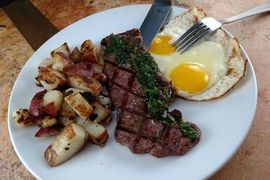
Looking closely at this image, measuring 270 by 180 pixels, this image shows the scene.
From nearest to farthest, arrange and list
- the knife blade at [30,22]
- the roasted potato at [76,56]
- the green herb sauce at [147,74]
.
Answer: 1. the green herb sauce at [147,74]
2. the roasted potato at [76,56]
3. the knife blade at [30,22]

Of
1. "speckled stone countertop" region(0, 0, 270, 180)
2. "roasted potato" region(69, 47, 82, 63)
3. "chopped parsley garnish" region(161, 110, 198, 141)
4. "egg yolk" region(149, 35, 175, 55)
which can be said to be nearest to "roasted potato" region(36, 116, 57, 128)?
"speckled stone countertop" region(0, 0, 270, 180)

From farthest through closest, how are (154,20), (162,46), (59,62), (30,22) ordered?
1. (30,22)
2. (154,20)
3. (162,46)
4. (59,62)

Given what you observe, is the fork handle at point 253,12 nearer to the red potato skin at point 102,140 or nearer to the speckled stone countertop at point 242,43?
the speckled stone countertop at point 242,43

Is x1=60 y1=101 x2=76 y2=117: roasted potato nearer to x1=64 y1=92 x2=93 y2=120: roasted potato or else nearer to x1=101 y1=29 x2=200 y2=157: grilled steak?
x1=64 y1=92 x2=93 y2=120: roasted potato

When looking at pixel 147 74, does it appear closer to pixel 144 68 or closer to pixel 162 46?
pixel 144 68

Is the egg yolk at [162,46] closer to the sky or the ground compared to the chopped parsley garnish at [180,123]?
closer to the sky

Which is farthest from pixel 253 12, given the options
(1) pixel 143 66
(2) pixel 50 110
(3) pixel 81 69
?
(2) pixel 50 110

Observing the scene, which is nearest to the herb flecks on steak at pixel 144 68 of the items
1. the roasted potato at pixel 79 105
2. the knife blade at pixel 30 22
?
the roasted potato at pixel 79 105
